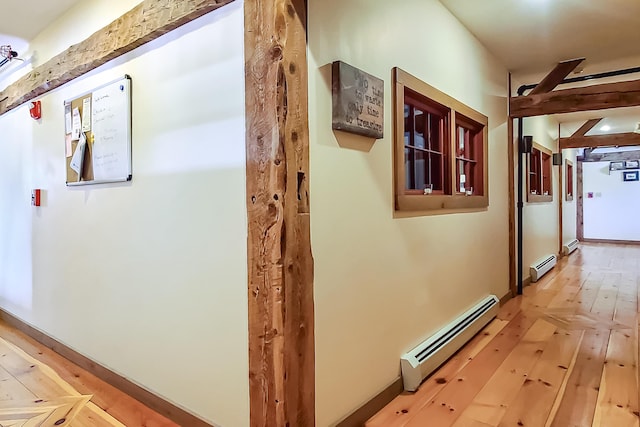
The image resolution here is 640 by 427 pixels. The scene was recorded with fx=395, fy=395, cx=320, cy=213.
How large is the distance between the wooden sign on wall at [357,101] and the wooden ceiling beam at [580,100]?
2922 millimetres

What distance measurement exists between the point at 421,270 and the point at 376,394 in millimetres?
810

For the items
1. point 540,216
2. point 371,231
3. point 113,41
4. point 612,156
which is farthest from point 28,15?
point 612,156

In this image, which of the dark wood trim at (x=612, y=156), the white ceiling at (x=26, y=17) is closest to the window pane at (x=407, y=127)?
the white ceiling at (x=26, y=17)

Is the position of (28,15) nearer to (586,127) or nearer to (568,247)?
(586,127)

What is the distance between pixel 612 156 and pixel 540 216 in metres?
5.98

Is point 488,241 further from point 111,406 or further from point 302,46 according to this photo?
point 111,406

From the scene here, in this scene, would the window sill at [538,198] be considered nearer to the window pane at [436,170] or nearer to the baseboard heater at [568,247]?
the baseboard heater at [568,247]

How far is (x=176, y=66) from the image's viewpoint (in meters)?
1.90

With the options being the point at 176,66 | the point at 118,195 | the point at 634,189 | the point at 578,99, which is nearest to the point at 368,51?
the point at 176,66

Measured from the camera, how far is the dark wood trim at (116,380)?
6.27 feet

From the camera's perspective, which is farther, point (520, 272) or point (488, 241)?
point (520, 272)

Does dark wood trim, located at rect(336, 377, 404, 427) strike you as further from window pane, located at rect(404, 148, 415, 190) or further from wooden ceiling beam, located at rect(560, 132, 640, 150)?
wooden ceiling beam, located at rect(560, 132, 640, 150)

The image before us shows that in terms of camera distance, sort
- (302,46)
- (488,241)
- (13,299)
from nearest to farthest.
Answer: (302,46), (13,299), (488,241)

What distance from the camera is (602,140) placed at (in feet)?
24.5
